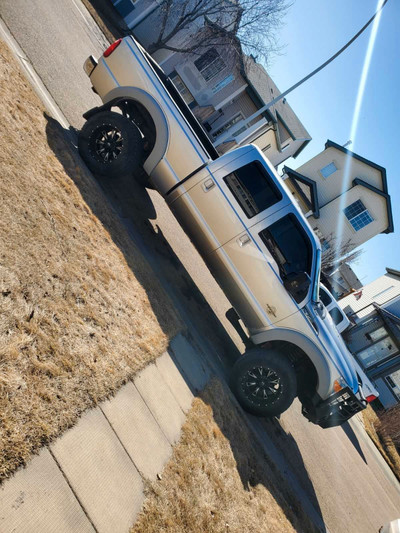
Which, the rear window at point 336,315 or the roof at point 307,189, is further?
the roof at point 307,189

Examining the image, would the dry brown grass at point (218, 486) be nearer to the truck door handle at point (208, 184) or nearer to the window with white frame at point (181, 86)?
the truck door handle at point (208, 184)

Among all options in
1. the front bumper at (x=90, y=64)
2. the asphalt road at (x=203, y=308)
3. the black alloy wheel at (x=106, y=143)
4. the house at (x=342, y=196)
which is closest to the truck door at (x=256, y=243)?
the asphalt road at (x=203, y=308)

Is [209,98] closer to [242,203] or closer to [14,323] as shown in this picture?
[242,203]

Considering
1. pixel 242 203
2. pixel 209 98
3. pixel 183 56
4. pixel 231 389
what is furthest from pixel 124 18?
pixel 231 389

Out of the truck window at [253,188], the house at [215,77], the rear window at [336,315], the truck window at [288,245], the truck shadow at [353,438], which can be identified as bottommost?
the truck shadow at [353,438]

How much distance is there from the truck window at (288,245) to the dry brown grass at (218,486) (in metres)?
2.16

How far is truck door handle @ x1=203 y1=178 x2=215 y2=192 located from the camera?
265 inches

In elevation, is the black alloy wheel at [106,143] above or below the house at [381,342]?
above

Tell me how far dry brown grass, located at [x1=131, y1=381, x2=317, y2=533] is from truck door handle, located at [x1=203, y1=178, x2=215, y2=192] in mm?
3040

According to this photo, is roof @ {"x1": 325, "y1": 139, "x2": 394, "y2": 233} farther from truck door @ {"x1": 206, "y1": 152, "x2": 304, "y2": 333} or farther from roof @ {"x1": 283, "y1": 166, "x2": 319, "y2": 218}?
truck door @ {"x1": 206, "y1": 152, "x2": 304, "y2": 333}

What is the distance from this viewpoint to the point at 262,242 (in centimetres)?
658

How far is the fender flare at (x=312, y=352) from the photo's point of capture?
6.55 m

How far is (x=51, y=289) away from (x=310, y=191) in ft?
90.1

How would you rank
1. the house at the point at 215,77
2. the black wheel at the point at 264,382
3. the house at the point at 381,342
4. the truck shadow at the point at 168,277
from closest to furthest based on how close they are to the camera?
1. the truck shadow at the point at 168,277
2. the black wheel at the point at 264,382
3. the house at the point at 381,342
4. the house at the point at 215,77
